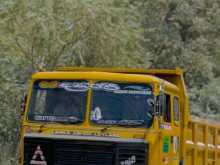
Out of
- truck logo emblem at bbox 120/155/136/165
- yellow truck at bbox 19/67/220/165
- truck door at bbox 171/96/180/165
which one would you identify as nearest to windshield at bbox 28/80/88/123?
yellow truck at bbox 19/67/220/165

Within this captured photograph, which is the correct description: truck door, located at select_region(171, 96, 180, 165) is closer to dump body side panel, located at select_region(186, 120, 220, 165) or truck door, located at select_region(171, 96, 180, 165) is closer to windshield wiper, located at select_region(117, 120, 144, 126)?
dump body side panel, located at select_region(186, 120, 220, 165)

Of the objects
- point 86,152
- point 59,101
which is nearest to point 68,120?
point 59,101

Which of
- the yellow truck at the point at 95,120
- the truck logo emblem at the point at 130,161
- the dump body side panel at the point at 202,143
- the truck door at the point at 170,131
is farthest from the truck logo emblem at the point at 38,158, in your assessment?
the dump body side panel at the point at 202,143

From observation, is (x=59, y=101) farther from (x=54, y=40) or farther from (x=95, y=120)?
(x=54, y=40)

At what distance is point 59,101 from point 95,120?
0.68 metres

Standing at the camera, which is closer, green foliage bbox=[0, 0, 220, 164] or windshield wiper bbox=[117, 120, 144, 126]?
windshield wiper bbox=[117, 120, 144, 126]

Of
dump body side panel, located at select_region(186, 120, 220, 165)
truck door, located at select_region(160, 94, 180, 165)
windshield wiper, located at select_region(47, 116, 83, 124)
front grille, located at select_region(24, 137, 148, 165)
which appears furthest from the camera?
dump body side panel, located at select_region(186, 120, 220, 165)

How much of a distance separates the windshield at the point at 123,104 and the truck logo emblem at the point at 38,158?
95cm

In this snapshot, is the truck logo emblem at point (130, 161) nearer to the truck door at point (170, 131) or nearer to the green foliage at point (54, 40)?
the truck door at point (170, 131)

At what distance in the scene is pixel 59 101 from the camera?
34.7 ft

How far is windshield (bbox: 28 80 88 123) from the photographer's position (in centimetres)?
1046

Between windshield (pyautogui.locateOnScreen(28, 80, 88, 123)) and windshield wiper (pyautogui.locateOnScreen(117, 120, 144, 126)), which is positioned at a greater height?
windshield (pyautogui.locateOnScreen(28, 80, 88, 123))

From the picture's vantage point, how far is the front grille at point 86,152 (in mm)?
10219

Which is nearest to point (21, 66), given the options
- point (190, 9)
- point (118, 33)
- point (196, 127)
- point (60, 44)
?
point (60, 44)
